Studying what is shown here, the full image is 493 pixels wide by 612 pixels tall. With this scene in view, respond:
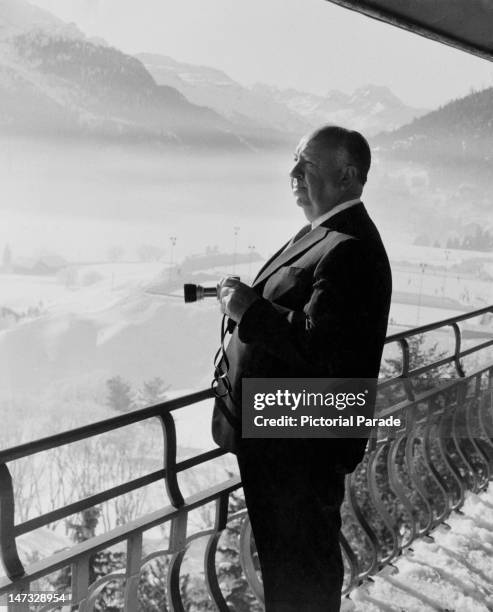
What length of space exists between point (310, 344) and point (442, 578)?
3.27 ft

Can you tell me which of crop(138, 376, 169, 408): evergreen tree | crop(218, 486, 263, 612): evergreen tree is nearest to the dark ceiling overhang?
crop(218, 486, 263, 612): evergreen tree

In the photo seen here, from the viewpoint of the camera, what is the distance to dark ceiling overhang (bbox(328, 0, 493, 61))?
1.73m

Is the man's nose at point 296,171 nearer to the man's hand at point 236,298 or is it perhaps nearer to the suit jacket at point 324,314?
the suit jacket at point 324,314

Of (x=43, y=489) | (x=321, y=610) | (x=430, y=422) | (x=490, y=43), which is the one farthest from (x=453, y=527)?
(x=43, y=489)

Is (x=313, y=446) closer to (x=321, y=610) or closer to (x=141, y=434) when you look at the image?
(x=321, y=610)

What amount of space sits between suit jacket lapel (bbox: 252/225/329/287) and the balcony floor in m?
0.85

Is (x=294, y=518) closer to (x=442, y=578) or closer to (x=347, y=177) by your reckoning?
(x=347, y=177)

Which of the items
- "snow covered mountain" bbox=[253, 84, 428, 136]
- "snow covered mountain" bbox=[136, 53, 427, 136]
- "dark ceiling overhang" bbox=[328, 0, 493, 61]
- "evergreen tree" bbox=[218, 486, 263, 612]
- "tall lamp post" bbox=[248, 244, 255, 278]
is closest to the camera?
"dark ceiling overhang" bbox=[328, 0, 493, 61]

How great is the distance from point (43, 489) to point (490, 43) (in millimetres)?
26334

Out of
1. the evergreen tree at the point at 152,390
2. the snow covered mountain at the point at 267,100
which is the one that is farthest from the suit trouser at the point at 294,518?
the snow covered mountain at the point at 267,100

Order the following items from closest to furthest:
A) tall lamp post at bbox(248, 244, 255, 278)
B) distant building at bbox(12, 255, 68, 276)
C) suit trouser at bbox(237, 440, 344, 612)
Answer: suit trouser at bbox(237, 440, 344, 612), distant building at bbox(12, 255, 68, 276), tall lamp post at bbox(248, 244, 255, 278)

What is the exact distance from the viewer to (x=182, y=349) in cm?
3234

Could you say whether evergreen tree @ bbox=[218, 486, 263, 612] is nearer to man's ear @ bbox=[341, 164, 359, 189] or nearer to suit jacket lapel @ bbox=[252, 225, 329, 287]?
suit jacket lapel @ bbox=[252, 225, 329, 287]

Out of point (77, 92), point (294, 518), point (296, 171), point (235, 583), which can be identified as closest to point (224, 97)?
point (77, 92)
